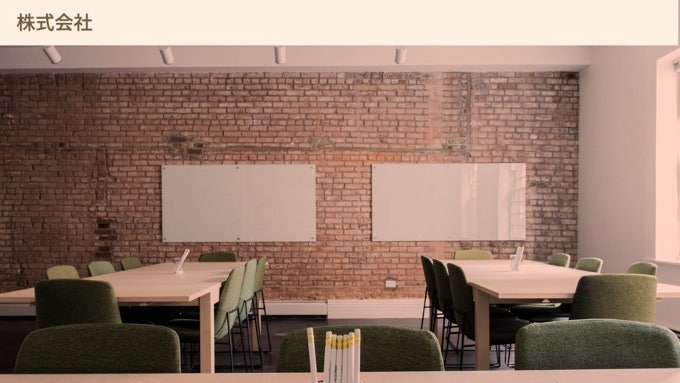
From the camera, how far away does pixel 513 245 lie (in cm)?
771

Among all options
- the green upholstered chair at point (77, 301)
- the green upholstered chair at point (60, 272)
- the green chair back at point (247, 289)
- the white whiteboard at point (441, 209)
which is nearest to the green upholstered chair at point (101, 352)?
the green upholstered chair at point (77, 301)

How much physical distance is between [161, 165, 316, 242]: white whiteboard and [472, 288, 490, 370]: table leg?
4.05 meters

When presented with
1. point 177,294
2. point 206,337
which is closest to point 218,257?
point 206,337

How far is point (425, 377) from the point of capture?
1705 mm

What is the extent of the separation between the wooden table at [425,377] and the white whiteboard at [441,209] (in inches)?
233

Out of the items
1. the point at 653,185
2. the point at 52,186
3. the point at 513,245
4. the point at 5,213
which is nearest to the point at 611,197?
the point at 653,185

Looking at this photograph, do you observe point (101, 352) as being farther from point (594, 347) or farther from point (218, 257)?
point (218, 257)

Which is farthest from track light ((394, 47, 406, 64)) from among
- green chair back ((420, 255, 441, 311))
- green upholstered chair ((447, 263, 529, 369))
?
green upholstered chair ((447, 263, 529, 369))

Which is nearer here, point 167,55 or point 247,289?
point 247,289

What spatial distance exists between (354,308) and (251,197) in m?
2.01

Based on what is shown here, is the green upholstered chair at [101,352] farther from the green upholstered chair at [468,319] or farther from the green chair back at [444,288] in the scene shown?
the green chair back at [444,288]
